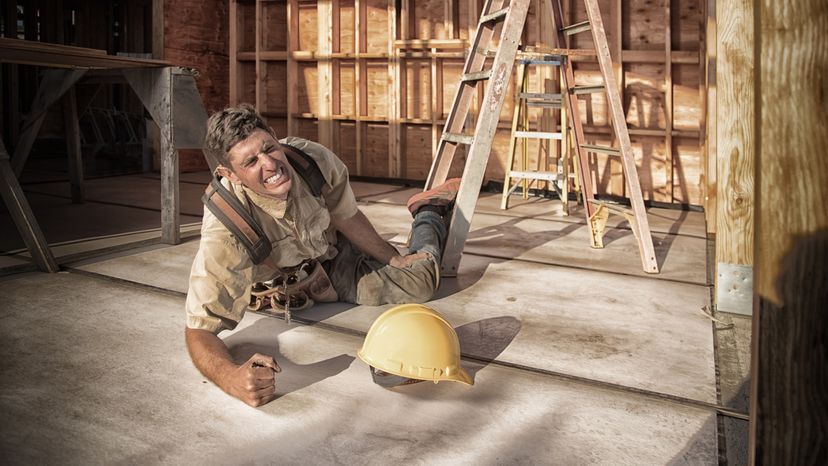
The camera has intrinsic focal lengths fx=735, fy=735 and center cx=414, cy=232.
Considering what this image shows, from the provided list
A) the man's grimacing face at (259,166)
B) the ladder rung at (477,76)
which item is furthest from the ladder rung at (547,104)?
the man's grimacing face at (259,166)

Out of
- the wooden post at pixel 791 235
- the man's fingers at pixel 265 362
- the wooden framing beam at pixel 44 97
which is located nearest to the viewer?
the wooden post at pixel 791 235

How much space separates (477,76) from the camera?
4.88 metres

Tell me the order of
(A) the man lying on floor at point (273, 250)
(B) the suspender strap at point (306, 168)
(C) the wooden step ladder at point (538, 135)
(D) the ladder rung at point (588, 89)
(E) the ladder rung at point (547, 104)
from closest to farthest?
1. (A) the man lying on floor at point (273, 250)
2. (B) the suspender strap at point (306, 168)
3. (D) the ladder rung at point (588, 89)
4. (C) the wooden step ladder at point (538, 135)
5. (E) the ladder rung at point (547, 104)

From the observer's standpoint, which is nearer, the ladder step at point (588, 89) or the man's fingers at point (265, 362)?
the man's fingers at point (265, 362)

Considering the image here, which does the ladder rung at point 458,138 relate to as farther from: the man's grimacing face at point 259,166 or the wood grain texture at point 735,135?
the man's grimacing face at point 259,166

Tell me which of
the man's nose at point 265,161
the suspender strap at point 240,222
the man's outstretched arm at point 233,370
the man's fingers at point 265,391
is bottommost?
the man's fingers at point 265,391

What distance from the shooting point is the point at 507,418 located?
2627 mm

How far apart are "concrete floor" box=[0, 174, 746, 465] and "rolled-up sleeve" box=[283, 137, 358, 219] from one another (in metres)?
0.55

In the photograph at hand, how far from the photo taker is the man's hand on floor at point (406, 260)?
161 inches

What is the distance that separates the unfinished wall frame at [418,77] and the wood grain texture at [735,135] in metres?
3.39

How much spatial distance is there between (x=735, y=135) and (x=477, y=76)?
68.1 inches

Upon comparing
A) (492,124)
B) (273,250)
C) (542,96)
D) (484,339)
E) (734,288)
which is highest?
(542,96)

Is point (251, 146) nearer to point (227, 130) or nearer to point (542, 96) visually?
point (227, 130)

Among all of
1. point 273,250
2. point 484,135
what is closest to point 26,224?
point 273,250
